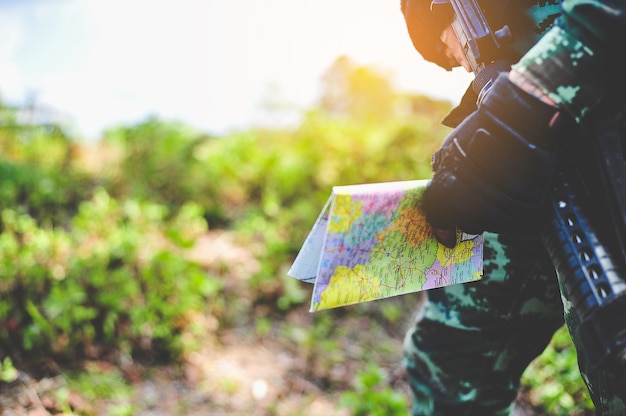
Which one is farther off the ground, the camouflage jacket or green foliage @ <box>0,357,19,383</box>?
the camouflage jacket

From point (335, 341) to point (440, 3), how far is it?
182cm

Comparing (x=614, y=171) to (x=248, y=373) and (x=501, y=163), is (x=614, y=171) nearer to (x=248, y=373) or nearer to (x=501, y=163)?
(x=501, y=163)

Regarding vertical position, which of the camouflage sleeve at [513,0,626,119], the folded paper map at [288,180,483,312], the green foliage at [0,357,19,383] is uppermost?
the camouflage sleeve at [513,0,626,119]

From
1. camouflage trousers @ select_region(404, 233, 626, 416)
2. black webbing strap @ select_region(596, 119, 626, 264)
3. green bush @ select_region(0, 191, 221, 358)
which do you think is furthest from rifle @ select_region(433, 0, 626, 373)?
green bush @ select_region(0, 191, 221, 358)

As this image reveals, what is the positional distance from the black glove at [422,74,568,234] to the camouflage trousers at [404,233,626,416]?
0.32 metres

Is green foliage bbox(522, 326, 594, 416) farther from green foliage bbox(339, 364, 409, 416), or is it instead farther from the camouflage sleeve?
the camouflage sleeve

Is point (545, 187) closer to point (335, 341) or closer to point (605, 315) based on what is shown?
point (605, 315)

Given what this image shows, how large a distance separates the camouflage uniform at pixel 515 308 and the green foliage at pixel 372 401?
570 mm

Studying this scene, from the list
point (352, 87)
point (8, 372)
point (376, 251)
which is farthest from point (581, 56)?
point (352, 87)

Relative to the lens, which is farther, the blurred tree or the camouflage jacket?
the blurred tree

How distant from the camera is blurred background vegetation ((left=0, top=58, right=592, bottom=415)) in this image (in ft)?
6.38

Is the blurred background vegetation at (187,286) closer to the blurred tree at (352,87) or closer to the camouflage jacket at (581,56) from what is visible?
the camouflage jacket at (581,56)

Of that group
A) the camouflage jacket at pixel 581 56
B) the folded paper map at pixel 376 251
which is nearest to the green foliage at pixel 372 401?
the folded paper map at pixel 376 251

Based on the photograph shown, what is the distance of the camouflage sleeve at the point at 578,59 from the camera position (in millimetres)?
729
